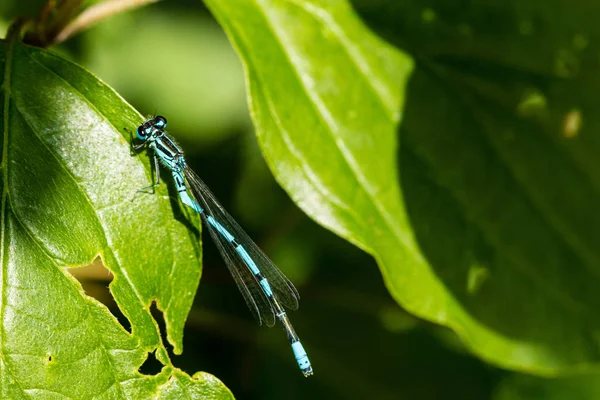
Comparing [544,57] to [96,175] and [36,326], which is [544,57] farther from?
[36,326]

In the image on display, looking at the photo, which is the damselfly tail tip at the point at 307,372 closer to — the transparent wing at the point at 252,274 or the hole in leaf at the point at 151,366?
the transparent wing at the point at 252,274

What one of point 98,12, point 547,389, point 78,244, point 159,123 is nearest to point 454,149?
point 159,123

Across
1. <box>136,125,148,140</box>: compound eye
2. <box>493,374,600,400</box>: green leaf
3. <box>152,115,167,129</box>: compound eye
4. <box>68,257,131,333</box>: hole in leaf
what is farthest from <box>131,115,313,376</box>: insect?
<box>493,374,600,400</box>: green leaf

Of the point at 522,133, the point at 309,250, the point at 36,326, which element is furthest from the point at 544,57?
the point at 36,326

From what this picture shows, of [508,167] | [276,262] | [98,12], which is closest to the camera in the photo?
[98,12]

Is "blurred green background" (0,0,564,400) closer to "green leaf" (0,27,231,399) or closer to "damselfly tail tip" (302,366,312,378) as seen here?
"damselfly tail tip" (302,366,312,378)

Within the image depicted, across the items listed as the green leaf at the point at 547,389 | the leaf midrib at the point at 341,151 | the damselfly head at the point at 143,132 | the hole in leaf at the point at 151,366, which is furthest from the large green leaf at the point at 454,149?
the green leaf at the point at 547,389

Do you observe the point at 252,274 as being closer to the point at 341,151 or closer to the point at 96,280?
the point at 96,280
